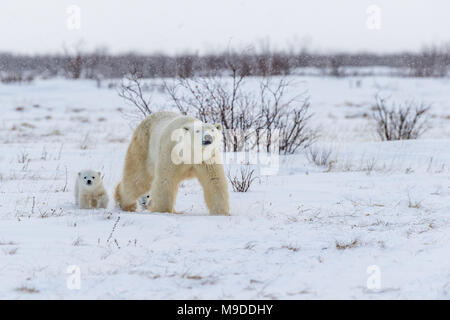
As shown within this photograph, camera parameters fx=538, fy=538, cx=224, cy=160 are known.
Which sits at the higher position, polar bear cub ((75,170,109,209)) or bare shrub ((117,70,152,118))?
bare shrub ((117,70,152,118))

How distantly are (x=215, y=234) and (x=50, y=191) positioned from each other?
2509 mm

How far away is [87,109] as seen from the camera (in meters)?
17.1

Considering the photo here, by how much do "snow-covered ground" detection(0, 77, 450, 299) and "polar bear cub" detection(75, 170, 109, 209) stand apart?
0.15 meters

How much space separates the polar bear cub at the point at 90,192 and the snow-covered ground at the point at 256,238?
0.15 meters

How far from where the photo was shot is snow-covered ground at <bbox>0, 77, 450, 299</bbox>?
8.79 feet

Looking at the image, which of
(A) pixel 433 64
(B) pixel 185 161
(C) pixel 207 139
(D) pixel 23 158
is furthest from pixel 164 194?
(A) pixel 433 64

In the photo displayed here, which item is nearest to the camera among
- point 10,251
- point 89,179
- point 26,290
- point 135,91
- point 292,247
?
point 26,290

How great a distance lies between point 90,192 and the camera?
4859 millimetres

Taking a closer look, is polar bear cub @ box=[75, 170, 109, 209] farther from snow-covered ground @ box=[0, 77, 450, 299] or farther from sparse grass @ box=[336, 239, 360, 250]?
sparse grass @ box=[336, 239, 360, 250]

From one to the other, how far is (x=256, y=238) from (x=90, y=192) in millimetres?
1992

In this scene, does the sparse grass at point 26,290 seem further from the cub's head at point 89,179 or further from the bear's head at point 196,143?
the cub's head at point 89,179

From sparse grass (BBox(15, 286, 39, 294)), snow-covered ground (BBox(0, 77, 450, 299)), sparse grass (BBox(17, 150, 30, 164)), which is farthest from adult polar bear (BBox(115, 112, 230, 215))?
sparse grass (BBox(17, 150, 30, 164))

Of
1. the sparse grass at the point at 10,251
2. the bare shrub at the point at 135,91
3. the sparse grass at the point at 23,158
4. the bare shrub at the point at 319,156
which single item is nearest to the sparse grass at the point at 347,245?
the sparse grass at the point at 10,251

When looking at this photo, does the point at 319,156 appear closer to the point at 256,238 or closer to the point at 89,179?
the point at 89,179
